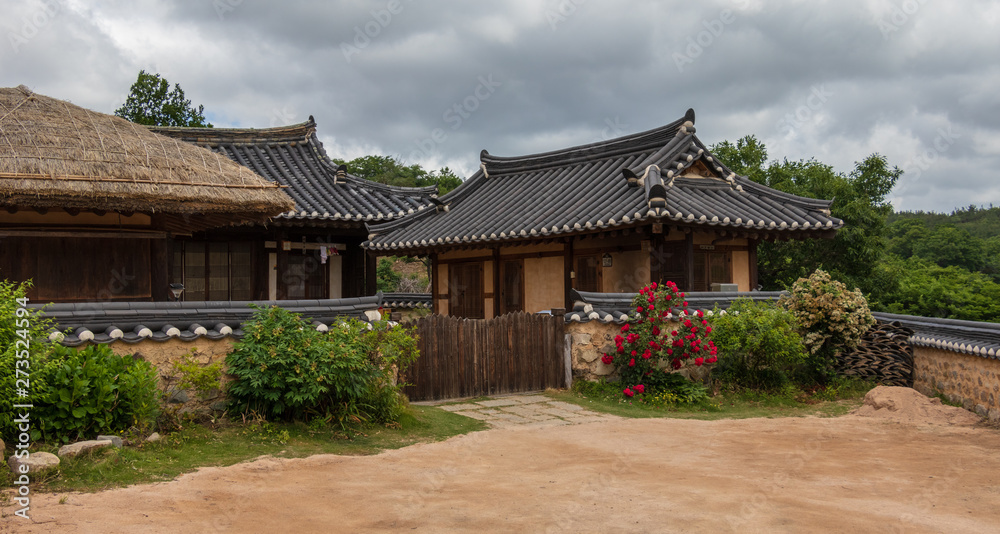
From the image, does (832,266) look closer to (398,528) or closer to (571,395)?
(571,395)

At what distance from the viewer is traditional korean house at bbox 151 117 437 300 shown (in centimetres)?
1611

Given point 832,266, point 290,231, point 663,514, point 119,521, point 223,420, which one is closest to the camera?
point 119,521

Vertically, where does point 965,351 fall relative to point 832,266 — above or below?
below

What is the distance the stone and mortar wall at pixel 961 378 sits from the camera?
972 centimetres

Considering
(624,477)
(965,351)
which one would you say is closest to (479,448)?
(624,477)

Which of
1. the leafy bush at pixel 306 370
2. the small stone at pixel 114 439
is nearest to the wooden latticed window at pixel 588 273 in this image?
the leafy bush at pixel 306 370

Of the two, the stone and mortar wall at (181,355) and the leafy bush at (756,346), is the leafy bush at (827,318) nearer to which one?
the leafy bush at (756,346)

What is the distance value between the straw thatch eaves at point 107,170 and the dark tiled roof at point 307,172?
522cm

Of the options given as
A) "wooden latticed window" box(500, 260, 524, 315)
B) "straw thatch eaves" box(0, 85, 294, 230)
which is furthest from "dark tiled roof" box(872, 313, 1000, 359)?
"straw thatch eaves" box(0, 85, 294, 230)

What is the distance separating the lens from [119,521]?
4.57 m

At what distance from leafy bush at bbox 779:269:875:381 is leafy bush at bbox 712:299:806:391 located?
289mm

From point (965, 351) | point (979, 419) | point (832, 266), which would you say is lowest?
point (979, 419)

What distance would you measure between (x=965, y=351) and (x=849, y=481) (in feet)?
17.4

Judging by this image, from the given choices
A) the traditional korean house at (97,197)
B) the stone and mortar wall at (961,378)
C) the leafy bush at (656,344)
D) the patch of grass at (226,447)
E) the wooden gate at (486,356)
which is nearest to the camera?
the patch of grass at (226,447)
